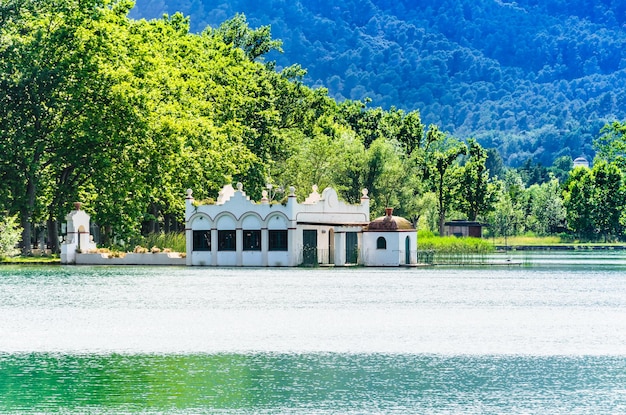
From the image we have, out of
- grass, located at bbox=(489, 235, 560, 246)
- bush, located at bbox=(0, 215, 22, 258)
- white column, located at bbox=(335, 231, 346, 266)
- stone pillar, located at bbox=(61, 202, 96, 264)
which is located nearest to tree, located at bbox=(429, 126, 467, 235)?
grass, located at bbox=(489, 235, 560, 246)

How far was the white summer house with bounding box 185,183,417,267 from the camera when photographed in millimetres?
75250

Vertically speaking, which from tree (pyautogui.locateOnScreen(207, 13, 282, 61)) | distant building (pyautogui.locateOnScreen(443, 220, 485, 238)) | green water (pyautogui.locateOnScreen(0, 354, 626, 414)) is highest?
tree (pyautogui.locateOnScreen(207, 13, 282, 61))

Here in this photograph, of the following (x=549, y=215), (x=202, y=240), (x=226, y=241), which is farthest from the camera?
(x=549, y=215)

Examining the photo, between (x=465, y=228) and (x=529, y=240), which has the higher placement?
(x=465, y=228)

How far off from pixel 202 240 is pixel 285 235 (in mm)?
5882

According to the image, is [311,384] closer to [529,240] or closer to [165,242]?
[165,242]

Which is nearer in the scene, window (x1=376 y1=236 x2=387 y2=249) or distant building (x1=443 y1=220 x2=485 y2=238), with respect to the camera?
window (x1=376 y1=236 x2=387 y2=249)

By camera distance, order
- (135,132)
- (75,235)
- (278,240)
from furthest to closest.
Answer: (75,235), (135,132), (278,240)

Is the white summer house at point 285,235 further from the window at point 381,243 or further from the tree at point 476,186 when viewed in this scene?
the tree at point 476,186

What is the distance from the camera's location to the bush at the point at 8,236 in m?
77.4

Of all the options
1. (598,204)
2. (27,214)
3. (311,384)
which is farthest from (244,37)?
(311,384)

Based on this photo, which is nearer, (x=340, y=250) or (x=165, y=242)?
(x=340, y=250)

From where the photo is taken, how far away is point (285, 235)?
7525 cm

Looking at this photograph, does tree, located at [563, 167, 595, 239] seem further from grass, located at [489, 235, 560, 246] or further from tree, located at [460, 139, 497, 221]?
tree, located at [460, 139, 497, 221]
